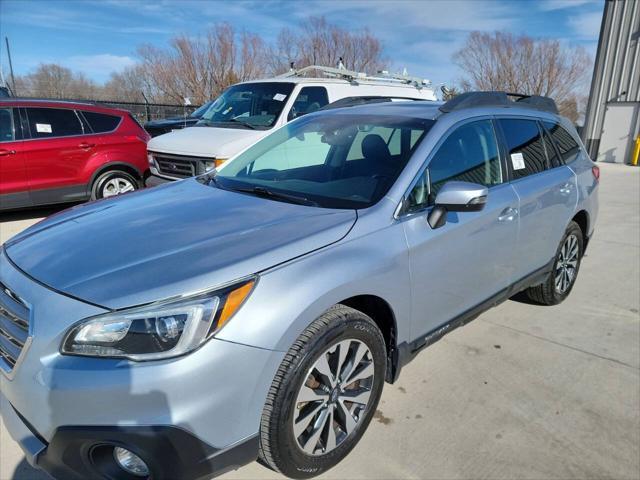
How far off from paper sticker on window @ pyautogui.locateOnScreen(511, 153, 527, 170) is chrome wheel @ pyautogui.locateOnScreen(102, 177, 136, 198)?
573 cm

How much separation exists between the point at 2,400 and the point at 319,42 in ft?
125

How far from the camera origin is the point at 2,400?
6.68 feet

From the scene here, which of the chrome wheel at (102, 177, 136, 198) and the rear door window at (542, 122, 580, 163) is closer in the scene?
the rear door window at (542, 122, 580, 163)

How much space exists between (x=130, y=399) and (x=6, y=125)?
6449 millimetres

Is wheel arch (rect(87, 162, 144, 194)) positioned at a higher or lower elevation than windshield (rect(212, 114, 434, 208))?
lower

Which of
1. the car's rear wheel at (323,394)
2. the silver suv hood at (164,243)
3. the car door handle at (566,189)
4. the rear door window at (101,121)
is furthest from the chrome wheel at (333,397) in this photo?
the rear door window at (101,121)

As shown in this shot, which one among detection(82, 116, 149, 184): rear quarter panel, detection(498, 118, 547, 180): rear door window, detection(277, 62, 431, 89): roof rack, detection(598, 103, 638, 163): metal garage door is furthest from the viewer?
detection(598, 103, 638, 163): metal garage door

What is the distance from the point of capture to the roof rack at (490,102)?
317 cm

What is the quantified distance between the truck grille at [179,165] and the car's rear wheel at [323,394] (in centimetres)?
445

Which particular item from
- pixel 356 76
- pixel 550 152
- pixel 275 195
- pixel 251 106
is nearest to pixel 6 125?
pixel 251 106

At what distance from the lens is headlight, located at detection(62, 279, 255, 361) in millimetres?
1759

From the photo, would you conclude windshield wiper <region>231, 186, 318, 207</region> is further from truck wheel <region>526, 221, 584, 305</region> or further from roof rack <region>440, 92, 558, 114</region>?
truck wheel <region>526, 221, 584, 305</region>

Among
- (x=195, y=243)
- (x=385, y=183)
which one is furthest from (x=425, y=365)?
(x=195, y=243)

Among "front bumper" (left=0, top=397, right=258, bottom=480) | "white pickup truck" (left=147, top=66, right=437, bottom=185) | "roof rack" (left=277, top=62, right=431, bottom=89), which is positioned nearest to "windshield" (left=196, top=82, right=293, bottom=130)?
"white pickup truck" (left=147, top=66, right=437, bottom=185)
